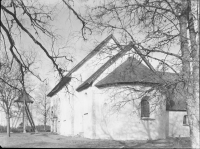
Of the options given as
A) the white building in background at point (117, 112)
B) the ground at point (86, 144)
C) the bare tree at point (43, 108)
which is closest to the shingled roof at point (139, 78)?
the white building in background at point (117, 112)

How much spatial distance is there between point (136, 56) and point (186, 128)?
16355 mm

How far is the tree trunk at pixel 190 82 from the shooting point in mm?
9172

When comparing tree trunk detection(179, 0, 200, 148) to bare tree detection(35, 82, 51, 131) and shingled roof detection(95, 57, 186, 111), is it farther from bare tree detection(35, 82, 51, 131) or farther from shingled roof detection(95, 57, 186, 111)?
bare tree detection(35, 82, 51, 131)

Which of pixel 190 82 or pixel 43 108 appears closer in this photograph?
pixel 190 82

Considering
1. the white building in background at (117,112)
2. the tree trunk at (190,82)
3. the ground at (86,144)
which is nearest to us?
the tree trunk at (190,82)

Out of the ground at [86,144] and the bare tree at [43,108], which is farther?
the bare tree at [43,108]

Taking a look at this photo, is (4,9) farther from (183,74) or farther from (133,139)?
(133,139)

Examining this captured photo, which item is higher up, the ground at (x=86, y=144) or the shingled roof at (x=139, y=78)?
the shingled roof at (x=139, y=78)

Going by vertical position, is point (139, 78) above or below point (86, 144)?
above

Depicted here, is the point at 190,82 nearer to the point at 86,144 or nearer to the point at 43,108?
the point at 86,144

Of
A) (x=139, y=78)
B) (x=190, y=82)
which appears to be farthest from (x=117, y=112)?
(x=190, y=82)

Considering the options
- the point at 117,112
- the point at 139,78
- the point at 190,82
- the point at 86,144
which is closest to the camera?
the point at 190,82

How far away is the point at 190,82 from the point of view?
9328 mm

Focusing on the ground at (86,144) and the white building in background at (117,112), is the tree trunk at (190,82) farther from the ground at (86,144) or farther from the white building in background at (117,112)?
the white building in background at (117,112)
